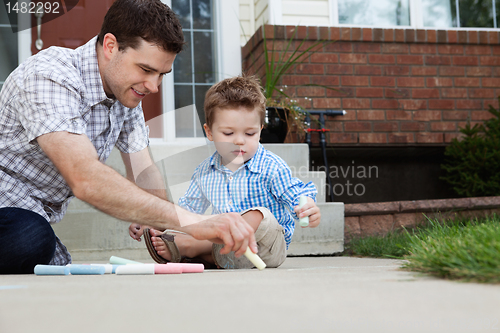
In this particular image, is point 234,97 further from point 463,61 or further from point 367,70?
point 463,61

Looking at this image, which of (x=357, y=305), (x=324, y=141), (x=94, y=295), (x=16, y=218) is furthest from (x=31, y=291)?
(x=324, y=141)

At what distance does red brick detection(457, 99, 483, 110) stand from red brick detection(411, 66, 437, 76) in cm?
35

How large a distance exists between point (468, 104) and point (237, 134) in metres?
2.94

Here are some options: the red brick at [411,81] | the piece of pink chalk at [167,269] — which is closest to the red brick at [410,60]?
the red brick at [411,81]

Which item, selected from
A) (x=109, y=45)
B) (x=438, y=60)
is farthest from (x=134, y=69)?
(x=438, y=60)

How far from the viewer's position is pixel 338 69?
405 centimetres

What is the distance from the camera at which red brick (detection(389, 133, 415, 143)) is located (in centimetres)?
408

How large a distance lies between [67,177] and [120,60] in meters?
0.55

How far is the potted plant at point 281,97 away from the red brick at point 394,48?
0.53 metres

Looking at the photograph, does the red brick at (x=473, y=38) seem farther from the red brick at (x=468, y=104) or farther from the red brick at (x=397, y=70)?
the red brick at (x=397, y=70)

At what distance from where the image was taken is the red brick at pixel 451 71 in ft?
13.8

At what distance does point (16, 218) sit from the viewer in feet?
5.55

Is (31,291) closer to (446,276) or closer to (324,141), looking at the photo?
(446,276)

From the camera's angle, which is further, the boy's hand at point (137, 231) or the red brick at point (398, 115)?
the red brick at point (398, 115)
